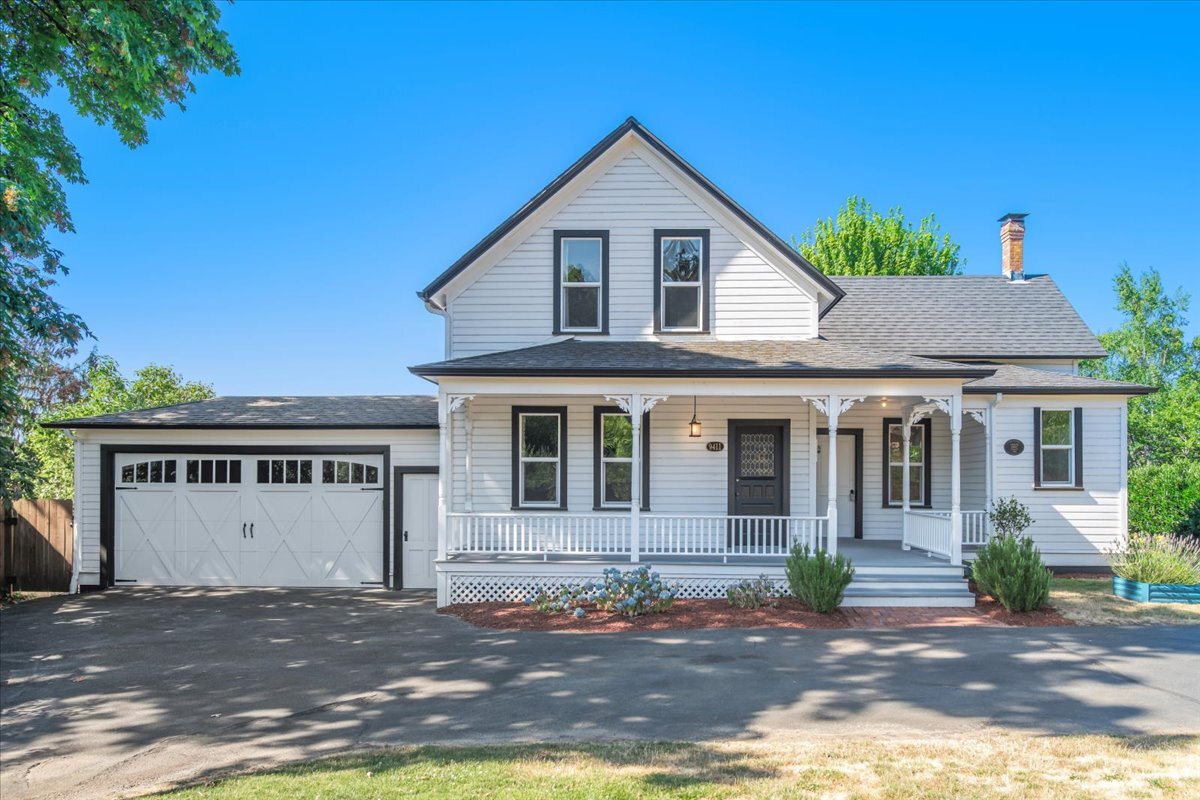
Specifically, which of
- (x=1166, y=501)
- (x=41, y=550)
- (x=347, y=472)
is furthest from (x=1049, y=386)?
(x=41, y=550)

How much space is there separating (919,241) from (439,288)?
96.0 ft

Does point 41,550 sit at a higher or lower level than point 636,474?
lower

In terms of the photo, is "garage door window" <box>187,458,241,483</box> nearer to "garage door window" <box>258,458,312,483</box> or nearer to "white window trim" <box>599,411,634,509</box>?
"garage door window" <box>258,458,312,483</box>

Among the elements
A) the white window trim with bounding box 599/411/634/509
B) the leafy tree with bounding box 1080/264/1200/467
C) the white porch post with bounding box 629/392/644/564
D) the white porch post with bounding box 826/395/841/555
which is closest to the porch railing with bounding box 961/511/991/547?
the white porch post with bounding box 826/395/841/555

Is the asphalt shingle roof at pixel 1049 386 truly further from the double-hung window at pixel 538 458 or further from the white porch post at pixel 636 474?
the double-hung window at pixel 538 458

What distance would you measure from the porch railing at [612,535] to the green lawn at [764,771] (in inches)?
277

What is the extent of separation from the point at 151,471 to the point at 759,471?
12.5m

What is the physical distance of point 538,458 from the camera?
14680 millimetres

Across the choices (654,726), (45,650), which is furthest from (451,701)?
(45,650)

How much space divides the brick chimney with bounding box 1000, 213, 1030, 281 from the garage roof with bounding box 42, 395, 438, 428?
16073mm

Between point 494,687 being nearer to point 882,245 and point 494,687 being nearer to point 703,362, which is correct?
point 703,362

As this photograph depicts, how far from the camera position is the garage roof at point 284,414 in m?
14.8

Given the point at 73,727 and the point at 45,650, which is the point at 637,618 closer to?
the point at 73,727

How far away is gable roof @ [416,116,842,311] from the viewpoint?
47.7 feet
